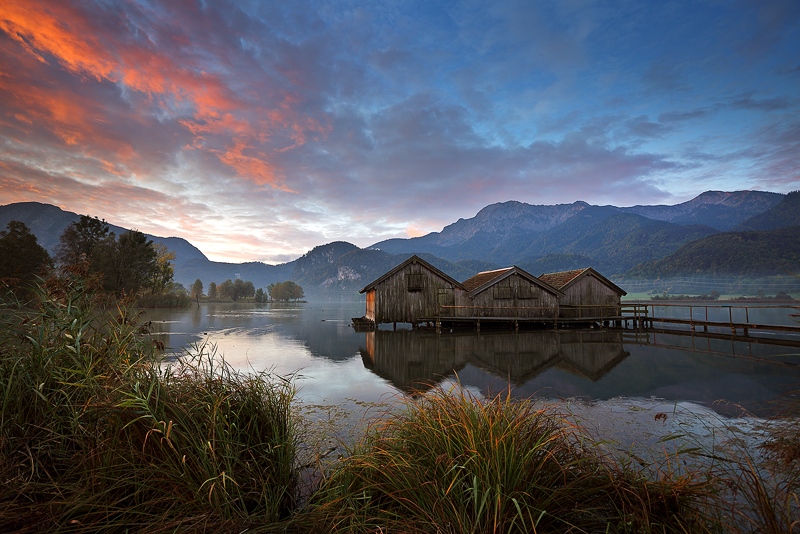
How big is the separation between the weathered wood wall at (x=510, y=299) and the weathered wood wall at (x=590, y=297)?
2790mm

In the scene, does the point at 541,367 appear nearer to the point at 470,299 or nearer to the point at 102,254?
the point at 470,299

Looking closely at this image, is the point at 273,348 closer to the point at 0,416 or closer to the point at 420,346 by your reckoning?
the point at 420,346

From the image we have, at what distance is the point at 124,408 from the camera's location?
10.3ft

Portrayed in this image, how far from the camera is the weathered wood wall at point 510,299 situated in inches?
1228

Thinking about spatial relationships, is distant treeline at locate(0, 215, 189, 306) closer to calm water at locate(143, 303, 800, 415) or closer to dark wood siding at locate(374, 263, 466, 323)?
calm water at locate(143, 303, 800, 415)

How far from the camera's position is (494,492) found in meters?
2.63

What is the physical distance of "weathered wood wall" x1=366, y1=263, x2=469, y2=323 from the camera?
30.5 meters

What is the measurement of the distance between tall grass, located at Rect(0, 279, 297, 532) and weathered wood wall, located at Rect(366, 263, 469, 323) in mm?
26244

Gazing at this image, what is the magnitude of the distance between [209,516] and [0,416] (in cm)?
247

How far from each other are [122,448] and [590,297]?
3713 cm

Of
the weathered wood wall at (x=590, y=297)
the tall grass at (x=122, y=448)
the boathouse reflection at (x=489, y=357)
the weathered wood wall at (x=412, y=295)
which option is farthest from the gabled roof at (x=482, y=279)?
the tall grass at (x=122, y=448)

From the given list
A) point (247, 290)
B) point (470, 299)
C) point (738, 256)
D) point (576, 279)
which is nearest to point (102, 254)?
point (470, 299)

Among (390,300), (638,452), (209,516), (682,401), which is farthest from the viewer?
(390,300)

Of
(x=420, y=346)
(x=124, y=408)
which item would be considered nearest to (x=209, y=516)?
(x=124, y=408)
